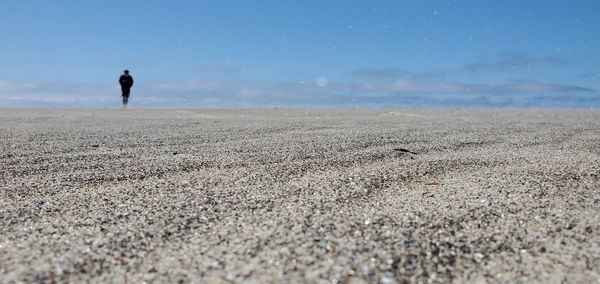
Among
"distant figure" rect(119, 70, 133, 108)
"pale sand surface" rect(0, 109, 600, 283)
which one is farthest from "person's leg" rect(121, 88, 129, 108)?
"pale sand surface" rect(0, 109, 600, 283)

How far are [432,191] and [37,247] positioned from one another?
143 centimetres

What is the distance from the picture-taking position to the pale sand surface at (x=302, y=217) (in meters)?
1.23

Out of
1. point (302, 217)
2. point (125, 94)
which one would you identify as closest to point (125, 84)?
point (125, 94)

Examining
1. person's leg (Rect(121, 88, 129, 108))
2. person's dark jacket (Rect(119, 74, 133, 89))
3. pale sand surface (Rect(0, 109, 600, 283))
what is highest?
person's dark jacket (Rect(119, 74, 133, 89))

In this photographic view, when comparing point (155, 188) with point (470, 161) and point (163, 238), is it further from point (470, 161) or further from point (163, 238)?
point (470, 161)

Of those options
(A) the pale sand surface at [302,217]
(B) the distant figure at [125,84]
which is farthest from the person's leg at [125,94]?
(A) the pale sand surface at [302,217]

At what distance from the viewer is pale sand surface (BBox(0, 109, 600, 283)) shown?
1.23 meters

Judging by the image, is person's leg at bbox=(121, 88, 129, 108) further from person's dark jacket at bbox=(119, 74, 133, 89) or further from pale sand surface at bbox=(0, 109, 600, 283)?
pale sand surface at bbox=(0, 109, 600, 283)

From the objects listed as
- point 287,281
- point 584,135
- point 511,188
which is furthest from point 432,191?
point 584,135

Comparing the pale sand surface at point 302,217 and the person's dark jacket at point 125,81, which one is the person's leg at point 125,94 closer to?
the person's dark jacket at point 125,81

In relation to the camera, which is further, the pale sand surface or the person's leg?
the person's leg

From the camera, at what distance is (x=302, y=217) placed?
5.39 ft

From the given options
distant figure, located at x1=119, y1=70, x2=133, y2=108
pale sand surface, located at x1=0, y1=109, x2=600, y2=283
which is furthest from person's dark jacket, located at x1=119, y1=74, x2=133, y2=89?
pale sand surface, located at x1=0, y1=109, x2=600, y2=283

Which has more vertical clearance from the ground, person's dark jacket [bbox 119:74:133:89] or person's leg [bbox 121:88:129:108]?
person's dark jacket [bbox 119:74:133:89]
